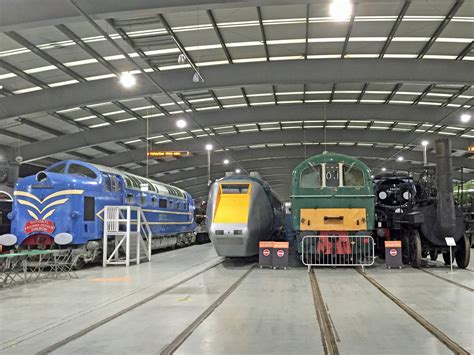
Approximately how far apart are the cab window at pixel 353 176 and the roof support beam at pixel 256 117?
1167 centimetres

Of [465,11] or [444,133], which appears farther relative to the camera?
[444,133]

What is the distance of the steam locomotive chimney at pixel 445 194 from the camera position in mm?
12289

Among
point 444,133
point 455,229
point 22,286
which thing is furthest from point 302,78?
point 444,133

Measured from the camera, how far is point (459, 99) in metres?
22.7

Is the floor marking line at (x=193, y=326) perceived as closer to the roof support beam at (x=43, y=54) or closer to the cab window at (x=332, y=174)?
the cab window at (x=332, y=174)

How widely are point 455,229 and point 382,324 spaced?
25.5 feet

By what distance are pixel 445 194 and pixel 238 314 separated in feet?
26.9

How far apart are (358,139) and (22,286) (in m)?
25.6

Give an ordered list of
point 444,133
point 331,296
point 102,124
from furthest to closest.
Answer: point 444,133
point 102,124
point 331,296

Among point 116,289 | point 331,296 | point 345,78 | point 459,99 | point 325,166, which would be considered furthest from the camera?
point 459,99

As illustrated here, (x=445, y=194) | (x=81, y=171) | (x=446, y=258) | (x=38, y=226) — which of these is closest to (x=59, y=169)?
(x=81, y=171)

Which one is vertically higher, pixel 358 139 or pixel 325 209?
pixel 358 139

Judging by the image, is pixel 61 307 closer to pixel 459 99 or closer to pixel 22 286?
pixel 22 286

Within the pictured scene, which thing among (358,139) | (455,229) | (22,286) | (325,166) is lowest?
(22,286)
